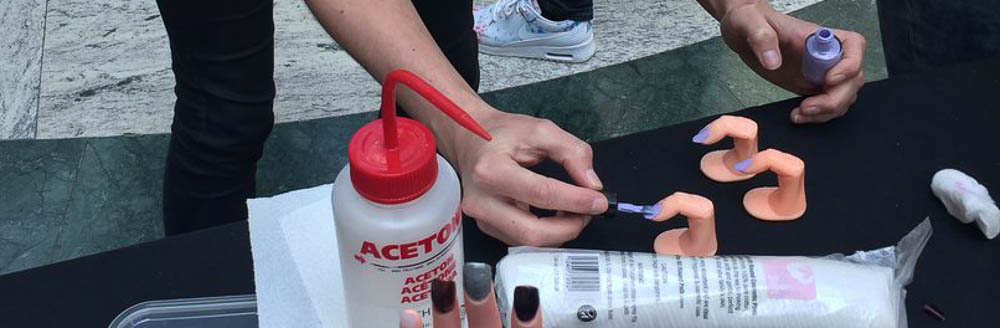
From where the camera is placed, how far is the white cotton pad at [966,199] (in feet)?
2.56

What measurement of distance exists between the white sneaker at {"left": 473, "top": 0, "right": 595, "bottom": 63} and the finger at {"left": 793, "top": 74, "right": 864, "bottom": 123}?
99 centimetres

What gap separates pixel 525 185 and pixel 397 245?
16cm

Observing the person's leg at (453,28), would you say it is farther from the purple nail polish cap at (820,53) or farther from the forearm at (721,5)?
the purple nail polish cap at (820,53)

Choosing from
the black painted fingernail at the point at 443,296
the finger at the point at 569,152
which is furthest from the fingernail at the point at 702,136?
the black painted fingernail at the point at 443,296

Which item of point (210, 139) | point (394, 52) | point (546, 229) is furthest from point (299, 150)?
point (546, 229)

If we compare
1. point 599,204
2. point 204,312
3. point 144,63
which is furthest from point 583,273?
point 144,63

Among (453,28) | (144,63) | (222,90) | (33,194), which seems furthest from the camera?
(144,63)

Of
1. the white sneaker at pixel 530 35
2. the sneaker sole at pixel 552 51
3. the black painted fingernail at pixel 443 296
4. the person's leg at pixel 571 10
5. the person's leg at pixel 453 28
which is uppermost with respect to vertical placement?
the black painted fingernail at pixel 443 296

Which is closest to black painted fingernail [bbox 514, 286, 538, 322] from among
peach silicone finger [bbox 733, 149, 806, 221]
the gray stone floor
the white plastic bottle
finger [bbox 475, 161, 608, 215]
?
the white plastic bottle

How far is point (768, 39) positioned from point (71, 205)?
1121 mm

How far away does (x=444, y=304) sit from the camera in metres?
0.54

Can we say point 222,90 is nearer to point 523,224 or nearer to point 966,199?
point 523,224

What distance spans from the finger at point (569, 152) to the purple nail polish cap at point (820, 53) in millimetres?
239

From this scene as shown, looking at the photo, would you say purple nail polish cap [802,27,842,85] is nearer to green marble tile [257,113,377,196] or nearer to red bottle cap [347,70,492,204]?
red bottle cap [347,70,492,204]
